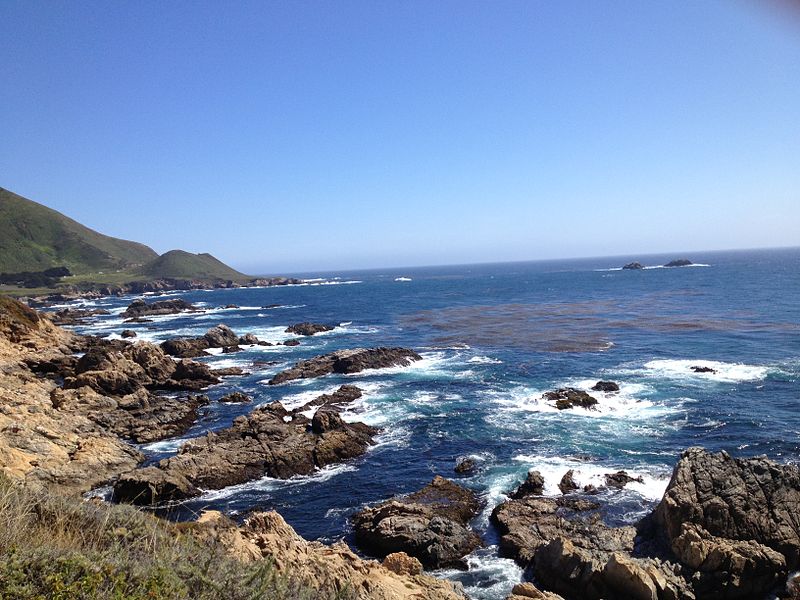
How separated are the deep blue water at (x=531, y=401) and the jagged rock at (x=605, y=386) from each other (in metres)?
0.82

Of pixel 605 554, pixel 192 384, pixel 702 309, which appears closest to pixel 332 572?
pixel 605 554

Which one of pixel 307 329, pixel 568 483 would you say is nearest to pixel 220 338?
pixel 307 329

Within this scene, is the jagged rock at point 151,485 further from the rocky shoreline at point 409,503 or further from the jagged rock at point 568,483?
the jagged rock at point 568,483

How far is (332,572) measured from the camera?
39.4 feet

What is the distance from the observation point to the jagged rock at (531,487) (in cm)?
2336

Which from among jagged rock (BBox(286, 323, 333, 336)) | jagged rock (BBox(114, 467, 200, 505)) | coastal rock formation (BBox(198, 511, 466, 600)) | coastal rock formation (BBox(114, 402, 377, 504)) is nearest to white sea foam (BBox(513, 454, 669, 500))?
coastal rock formation (BBox(114, 402, 377, 504))

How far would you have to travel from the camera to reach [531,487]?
23578 mm

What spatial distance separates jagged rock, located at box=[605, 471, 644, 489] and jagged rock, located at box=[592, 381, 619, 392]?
15.7m

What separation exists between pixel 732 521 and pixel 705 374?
28.1 m

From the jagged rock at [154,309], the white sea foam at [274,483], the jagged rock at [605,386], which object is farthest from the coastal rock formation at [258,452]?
the jagged rock at [154,309]

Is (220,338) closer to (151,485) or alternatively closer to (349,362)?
(349,362)

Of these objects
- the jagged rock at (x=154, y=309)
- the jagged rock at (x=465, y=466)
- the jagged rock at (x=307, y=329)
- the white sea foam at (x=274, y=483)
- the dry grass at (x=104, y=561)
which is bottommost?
the white sea foam at (x=274, y=483)

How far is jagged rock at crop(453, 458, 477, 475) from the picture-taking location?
26.4 m

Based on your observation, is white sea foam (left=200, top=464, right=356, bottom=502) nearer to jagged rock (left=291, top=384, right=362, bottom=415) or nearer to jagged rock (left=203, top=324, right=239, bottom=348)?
jagged rock (left=291, top=384, right=362, bottom=415)
